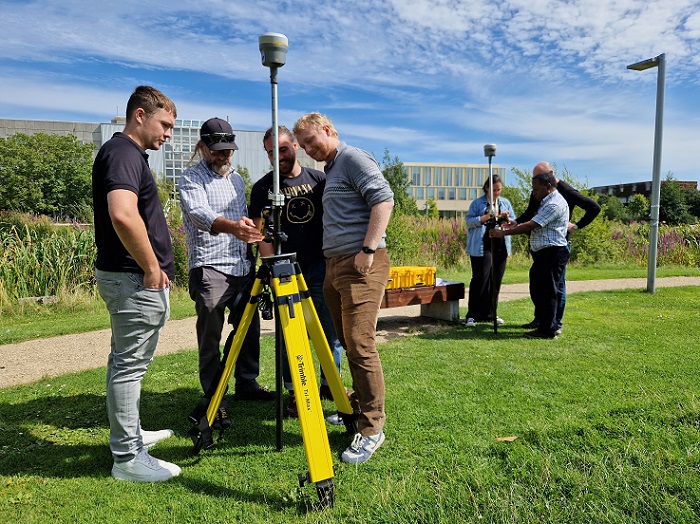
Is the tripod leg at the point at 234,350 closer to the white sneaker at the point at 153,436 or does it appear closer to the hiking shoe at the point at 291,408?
the white sneaker at the point at 153,436

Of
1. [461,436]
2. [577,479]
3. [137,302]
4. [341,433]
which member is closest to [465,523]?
[577,479]

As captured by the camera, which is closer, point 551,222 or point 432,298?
point 551,222

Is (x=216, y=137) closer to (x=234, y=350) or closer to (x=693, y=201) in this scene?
(x=234, y=350)

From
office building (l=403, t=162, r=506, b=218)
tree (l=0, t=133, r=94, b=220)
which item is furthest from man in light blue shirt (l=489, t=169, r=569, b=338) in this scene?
office building (l=403, t=162, r=506, b=218)

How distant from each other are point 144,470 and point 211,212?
1716 millimetres

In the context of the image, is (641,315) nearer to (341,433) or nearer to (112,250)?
(341,433)

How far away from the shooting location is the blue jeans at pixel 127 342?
3094 mm

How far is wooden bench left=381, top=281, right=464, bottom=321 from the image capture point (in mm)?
7090

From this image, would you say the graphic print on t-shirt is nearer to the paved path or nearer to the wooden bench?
the wooden bench

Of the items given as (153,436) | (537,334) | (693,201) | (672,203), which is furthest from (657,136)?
(693,201)

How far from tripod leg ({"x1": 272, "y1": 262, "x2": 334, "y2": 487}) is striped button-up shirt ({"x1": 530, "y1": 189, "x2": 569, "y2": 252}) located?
421 centimetres

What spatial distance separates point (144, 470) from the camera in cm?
315

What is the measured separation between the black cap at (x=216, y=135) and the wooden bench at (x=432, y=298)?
347cm

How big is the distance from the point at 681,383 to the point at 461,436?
2259 mm
